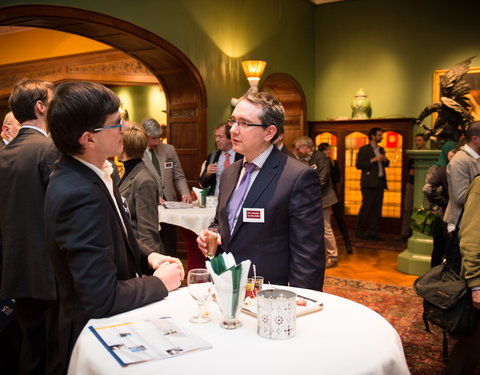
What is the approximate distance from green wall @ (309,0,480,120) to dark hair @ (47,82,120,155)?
8.08 meters

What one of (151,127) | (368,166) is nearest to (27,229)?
(151,127)

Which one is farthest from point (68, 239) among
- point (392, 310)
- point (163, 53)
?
point (163, 53)

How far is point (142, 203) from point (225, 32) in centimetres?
441

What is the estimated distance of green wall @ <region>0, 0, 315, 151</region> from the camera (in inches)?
221

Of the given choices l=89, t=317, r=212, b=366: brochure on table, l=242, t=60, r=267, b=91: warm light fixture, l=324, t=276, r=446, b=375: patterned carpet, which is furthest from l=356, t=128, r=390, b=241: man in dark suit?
l=89, t=317, r=212, b=366: brochure on table

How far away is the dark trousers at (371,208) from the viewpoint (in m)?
8.19

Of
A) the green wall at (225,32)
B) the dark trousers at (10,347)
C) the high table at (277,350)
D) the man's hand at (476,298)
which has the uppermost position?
the green wall at (225,32)

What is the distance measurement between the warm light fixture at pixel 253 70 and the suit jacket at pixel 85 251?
566 cm

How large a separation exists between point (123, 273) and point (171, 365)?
1.56ft

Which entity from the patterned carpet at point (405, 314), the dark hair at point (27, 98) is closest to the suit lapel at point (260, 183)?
the dark hair at point (27, 98)

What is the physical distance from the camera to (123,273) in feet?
5.41

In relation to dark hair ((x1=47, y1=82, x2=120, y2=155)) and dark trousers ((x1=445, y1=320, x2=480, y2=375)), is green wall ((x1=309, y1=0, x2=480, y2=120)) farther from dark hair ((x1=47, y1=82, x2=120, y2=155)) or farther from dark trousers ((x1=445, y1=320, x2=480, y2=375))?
dark hair ((x1=47, y1=82, x2=120, y2=155))

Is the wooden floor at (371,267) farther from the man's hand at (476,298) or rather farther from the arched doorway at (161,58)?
the man's hand at (476,298)

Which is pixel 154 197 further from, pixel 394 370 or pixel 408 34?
pixel 408 34
